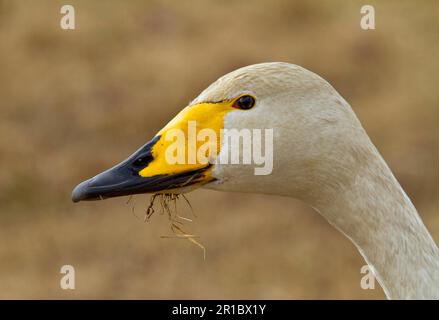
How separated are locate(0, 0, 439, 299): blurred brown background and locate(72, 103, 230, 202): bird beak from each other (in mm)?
5020

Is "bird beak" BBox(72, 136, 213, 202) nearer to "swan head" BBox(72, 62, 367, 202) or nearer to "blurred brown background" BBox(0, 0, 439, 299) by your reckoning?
"swan head" BBox(72, 62, 367, 202)

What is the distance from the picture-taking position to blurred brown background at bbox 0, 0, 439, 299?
372 inches

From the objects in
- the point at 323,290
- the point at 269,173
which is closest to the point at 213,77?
the point at 323,290

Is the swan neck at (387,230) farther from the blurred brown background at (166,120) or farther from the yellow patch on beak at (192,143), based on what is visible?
the blurred brown background at (166,120)

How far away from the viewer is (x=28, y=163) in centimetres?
1102

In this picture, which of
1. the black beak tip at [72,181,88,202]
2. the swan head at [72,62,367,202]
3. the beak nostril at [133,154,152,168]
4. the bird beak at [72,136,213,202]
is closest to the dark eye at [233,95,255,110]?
the swan head at [72,62,367,202]

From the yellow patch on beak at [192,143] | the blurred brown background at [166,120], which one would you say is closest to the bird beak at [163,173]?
the yellow patch on beak at [192,143]

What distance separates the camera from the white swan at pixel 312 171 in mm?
3836

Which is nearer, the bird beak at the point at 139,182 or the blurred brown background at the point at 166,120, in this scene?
the bird beak at the point at 139,182

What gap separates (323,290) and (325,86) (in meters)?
5.35

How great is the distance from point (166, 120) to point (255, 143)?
7431 millimetres

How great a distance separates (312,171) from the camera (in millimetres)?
3926

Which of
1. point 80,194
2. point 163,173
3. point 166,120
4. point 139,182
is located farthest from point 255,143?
point 166,120

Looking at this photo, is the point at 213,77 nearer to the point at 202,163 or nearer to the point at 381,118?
the point at 381,118
